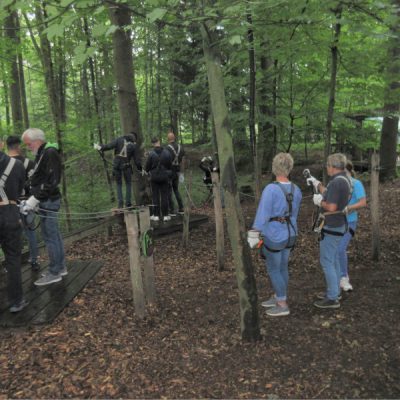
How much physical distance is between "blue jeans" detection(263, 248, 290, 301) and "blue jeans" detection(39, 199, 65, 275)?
310cm

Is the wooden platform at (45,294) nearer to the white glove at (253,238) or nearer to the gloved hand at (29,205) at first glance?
the gloved hand at (29,205)

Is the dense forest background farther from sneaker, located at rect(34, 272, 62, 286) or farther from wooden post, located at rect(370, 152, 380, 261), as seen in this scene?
sneaker, located at rect(34, 272, 62, 286)

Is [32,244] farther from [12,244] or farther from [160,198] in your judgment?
[160,198]

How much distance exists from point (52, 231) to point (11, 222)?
3.31ft

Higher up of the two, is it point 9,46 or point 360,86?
point 9,46

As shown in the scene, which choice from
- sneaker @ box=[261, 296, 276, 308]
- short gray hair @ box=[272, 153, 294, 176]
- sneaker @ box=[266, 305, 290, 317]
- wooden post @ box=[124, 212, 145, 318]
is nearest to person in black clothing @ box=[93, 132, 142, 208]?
wooden post @ box=[124, 212, 145, 318]

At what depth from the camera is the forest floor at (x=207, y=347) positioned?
3.27 m

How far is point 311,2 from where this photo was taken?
16.6ft

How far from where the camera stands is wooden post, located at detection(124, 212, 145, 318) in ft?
14.5

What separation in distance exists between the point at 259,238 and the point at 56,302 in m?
2.86

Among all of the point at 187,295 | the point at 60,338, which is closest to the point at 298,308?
the point at 187,295

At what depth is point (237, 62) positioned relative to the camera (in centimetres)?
771

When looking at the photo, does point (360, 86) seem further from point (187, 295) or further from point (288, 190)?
point (187, 295)

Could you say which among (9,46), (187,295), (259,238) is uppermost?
(9,46)
